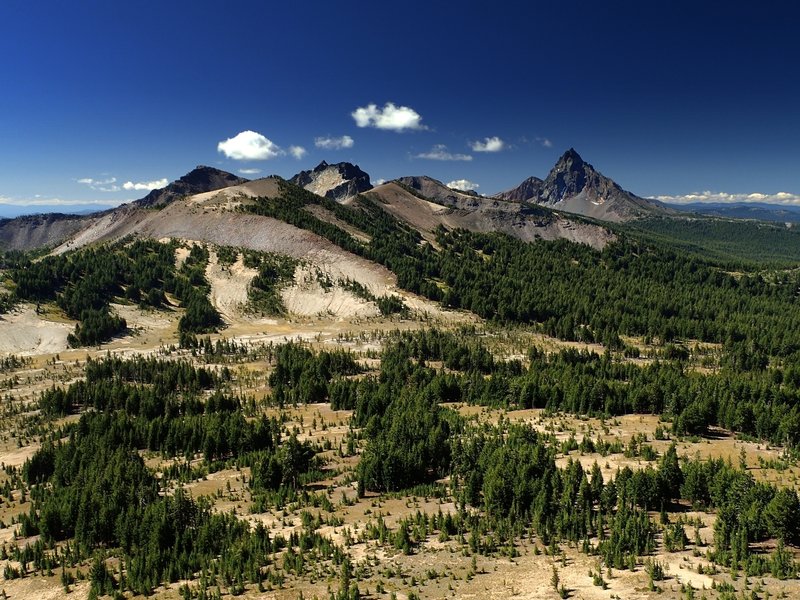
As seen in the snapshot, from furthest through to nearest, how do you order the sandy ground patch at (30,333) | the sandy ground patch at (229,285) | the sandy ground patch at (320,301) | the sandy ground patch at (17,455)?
the sandy ground patch at (320,301) → the sandy ground patch at (229,285) → the sandy ground patch at (30,333) → the sandy ground patch at (17,455)

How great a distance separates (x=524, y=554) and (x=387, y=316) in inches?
5083

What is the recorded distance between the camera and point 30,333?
13112 cm

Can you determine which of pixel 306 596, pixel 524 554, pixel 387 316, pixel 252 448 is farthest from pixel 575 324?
pixel 306 596

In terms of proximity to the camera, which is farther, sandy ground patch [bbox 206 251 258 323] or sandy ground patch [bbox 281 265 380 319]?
sandy ground patch [bbox 281 265 380 319]

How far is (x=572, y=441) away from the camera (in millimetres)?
66250

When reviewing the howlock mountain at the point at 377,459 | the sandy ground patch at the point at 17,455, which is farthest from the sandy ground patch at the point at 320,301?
the sandy ground patch at the point at 17,455

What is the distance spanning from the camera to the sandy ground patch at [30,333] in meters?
125

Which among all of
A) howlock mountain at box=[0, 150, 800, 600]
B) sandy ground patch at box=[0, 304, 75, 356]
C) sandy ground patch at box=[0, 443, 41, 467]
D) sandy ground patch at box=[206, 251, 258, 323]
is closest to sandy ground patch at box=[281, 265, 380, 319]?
howlock mountain at box=[0, 150, 800, 600]

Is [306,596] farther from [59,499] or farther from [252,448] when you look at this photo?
[252,448]

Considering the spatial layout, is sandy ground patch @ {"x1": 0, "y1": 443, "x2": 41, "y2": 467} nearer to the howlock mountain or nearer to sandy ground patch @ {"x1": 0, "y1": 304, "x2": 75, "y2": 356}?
the howlock mountain

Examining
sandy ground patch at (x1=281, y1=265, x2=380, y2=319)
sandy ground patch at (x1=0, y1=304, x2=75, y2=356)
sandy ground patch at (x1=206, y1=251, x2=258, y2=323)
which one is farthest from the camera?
sandy ground patch at (x1=281, y1=265, x2=380, y2=319)

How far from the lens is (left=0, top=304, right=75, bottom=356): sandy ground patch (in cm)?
12475

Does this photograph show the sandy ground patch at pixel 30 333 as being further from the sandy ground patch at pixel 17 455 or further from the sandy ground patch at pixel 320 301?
the sandy ground patch at pixel 320 301

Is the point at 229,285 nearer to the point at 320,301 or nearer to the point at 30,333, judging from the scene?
the point at 320,301
